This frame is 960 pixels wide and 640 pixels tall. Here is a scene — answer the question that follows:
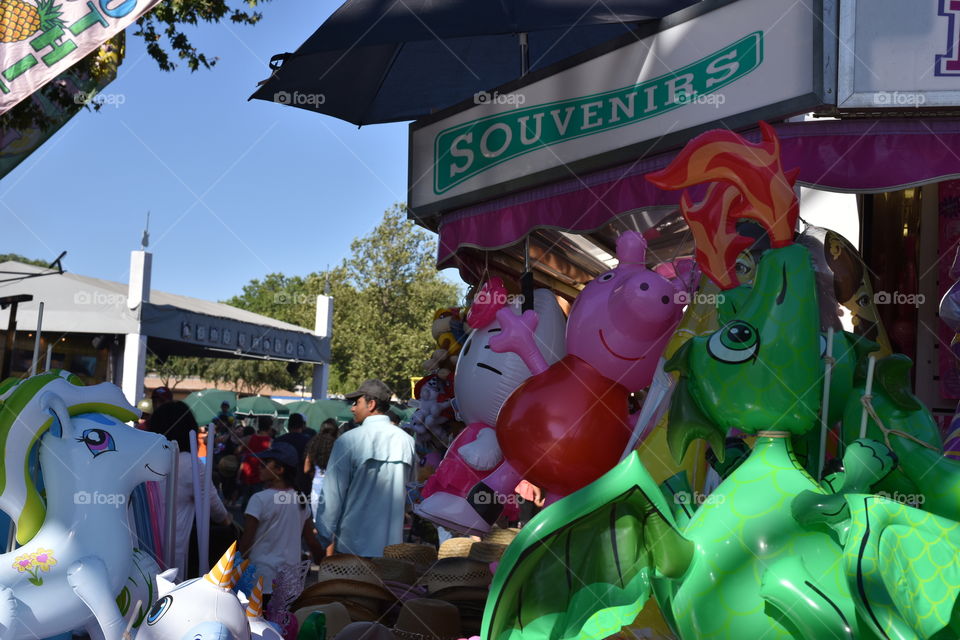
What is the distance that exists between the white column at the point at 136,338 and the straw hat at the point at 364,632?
9964 millimetres

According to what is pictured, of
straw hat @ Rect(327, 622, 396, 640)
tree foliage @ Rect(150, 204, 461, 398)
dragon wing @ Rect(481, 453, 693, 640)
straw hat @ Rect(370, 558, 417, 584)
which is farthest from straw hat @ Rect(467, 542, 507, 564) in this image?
tree foliage @ Rect(150, 204, 461, 398)

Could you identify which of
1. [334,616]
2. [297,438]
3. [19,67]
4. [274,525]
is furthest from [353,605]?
[297,438]

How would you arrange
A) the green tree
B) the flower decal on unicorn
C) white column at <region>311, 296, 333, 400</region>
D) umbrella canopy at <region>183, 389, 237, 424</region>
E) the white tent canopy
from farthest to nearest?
the green tree → white column at <region>311, 296, 333, 400</region> → umbrella canopy at <region>183, 389, 237, 424</region> → the white tent canopy → the flower decal on unicorn

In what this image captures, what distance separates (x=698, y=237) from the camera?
3047mm

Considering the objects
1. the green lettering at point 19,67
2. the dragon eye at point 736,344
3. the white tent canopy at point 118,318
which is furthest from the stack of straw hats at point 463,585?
the white tent canopy at point 118,318

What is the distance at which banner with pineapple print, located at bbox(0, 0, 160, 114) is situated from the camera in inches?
216

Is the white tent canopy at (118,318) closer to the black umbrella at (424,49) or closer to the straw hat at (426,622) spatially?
the black umbrella at (424,49)

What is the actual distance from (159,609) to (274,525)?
1.99 m

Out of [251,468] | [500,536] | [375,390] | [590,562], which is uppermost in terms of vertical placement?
[375,390]

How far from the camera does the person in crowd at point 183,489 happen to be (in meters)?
4.11

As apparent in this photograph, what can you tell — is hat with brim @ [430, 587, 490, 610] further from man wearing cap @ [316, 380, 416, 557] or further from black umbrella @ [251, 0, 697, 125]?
black umbrella @ [251, 0, 697, 125]

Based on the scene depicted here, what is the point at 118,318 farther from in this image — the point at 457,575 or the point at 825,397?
the point at 825,397

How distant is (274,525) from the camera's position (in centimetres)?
464

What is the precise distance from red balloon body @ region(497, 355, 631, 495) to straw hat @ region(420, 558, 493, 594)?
1.57 ft
